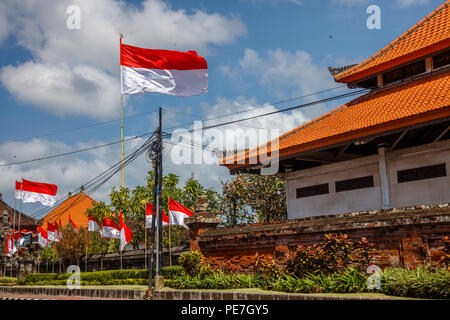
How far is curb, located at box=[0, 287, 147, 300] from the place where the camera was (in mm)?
17222

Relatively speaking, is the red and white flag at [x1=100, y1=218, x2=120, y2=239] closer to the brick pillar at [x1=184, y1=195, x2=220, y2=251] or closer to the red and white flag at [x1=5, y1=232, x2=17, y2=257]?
the brick pillar at [x1=184, y1=195, x2=220, y2=251]

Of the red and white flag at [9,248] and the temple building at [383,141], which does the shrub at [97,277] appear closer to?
the red and white flag at [9,248]

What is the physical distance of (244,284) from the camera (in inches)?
560

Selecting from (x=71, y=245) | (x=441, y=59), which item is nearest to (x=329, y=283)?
(x=441, y=59)

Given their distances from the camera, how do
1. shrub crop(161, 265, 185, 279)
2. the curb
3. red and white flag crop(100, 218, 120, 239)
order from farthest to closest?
1. red and white flag crop(100, 218, 120, 239)
2. shrub crop(161, 265, 185, 279)
3. the curb

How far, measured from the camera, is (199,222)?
57.7 ft

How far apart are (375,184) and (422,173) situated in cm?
159

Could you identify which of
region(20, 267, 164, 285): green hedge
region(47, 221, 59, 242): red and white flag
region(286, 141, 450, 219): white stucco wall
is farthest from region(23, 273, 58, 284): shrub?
region(286, 141, 450, 219): white stucco wall

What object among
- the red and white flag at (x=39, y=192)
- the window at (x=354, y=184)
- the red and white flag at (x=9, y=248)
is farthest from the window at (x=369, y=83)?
the red and white flag at (x=9, y=248)

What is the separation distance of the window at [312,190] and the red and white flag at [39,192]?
15.9 meters

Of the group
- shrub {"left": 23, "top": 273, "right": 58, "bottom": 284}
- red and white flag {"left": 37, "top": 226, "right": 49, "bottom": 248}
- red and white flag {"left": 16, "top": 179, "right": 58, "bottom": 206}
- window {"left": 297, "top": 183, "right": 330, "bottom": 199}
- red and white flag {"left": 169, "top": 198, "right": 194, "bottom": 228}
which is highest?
red and white flag {"left": 16, "top": 179, "right": 58, "bottom": 206}

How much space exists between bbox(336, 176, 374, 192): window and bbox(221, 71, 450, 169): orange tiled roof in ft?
6.18

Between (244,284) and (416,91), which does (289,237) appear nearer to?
(244,284)

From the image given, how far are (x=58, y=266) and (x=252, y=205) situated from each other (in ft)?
43.7
